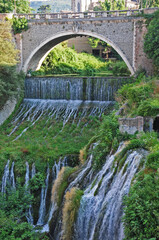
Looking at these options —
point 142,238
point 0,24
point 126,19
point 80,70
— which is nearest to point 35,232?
point 142,238

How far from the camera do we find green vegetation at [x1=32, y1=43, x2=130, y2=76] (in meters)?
25.7

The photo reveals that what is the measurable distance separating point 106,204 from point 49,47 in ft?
56.3

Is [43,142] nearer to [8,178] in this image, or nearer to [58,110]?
[8,178]

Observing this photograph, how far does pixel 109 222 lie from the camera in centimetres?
790

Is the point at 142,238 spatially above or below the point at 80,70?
below

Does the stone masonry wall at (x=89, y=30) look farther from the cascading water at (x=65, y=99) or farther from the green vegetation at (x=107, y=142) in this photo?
the green vegetation at (x=107, y=142)

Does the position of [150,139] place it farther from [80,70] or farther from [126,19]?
[80,70]

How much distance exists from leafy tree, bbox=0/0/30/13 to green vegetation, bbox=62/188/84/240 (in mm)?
20062

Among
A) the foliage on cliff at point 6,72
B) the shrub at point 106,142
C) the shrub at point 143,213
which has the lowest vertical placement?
the shrub at point 143,213

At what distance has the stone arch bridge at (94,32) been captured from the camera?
19.3m

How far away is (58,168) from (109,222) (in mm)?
5323

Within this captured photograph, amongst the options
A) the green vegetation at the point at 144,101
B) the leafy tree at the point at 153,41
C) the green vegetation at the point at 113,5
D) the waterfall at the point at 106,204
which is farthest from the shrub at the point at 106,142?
the green vegetation at the point at 113,5

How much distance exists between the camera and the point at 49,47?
23.1m

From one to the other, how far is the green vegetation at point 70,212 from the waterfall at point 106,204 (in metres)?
0.18
